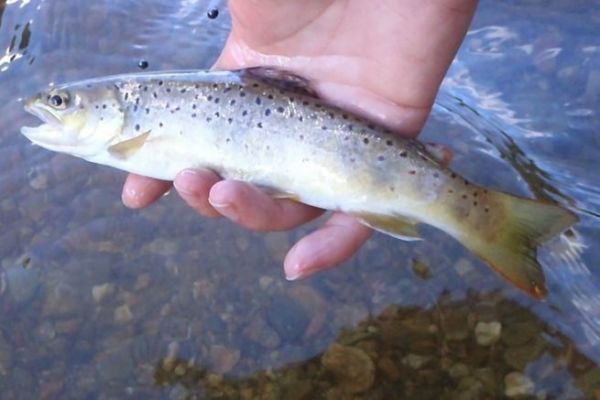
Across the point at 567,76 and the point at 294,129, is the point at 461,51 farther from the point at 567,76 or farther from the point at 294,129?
the point at 294,129

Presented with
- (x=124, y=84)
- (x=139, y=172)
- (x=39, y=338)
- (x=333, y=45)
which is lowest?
(x=39, y=338)

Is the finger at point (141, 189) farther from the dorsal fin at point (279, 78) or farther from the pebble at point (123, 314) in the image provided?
the pebble at point (123, 314)

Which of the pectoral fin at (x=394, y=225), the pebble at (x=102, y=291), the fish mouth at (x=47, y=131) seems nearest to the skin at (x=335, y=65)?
the pectoral fin at (x=394, y=225)

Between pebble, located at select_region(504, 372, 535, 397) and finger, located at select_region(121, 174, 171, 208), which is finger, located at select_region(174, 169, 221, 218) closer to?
finger, located at select_region(121, 174, 171, 208)

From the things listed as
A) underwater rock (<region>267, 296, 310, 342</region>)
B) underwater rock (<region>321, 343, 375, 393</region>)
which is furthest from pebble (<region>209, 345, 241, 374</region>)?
underwater rock (<region>321, 343, 375, 393</region>)

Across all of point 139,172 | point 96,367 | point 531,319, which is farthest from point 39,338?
point 531,319

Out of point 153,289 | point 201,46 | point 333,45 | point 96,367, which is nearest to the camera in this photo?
point 333,45

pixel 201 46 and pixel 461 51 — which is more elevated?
pixel 461 51
